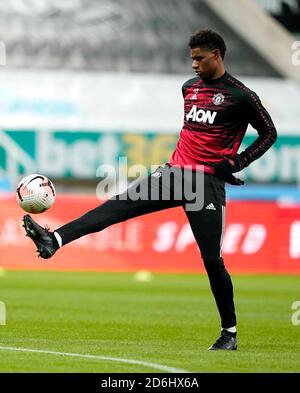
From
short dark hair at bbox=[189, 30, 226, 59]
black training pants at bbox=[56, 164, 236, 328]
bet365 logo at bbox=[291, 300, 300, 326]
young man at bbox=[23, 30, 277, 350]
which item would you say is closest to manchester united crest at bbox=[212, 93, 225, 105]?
young man at bbox=[23, 30, 277, 350]

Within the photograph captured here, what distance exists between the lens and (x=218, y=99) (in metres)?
8.61

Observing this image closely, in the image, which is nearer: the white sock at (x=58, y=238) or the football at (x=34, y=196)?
the white sock at (x=58, y=238)

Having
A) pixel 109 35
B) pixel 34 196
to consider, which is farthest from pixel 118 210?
pixel 109 35

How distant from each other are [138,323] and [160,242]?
955 centimetres

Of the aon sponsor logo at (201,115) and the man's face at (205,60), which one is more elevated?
the man's face at (205,60)

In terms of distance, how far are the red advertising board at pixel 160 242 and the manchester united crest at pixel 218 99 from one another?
11532 mm

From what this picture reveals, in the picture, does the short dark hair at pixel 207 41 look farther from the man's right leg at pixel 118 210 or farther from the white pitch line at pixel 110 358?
the white pitch line at pixel 110 358

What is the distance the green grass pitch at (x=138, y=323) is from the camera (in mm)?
7547

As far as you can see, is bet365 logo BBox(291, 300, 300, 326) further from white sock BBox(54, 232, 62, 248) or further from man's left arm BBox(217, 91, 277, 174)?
white sock BBox(54, 232, 62, 248)

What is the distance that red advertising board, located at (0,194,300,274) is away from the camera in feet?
65.6

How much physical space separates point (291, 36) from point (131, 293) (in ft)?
70.7

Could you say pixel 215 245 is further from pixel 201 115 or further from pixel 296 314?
pixel 296 314

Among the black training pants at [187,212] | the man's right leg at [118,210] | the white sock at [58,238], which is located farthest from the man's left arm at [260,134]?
the white sock at [58,238]

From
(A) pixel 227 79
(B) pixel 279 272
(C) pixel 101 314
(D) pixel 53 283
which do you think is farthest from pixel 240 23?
(A) pixel 227 79
